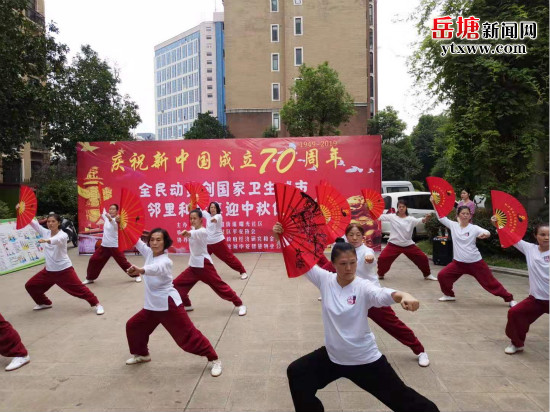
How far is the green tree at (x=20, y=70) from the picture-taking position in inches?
419

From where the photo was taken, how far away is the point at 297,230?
3.10 metres

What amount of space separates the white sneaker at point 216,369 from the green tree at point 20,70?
9.74 metres

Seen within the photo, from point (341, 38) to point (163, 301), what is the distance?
36.4 metres

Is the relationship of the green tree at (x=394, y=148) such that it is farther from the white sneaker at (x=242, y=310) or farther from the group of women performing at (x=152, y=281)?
the white sneaker at (x=242, y=310)

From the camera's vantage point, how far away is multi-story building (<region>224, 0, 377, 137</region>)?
36.5 meters

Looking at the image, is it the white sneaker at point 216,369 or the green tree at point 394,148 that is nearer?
the white sneaker at point 216,369

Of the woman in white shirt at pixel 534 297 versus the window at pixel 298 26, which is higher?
the window at pixel 298 26

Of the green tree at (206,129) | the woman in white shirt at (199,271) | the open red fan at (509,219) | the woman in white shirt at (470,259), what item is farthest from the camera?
the green tree at (206,129)

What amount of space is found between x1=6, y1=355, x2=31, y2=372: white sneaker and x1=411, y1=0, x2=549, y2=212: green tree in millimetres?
8691

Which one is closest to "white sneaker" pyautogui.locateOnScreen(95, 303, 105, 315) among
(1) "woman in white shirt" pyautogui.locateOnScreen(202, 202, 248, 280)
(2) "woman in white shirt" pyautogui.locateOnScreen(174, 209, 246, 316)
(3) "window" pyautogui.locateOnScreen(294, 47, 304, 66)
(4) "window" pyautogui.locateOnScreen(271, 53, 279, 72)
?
(2) "woman in white shirt" pyautogui.locateOnScreen(174, 209, 246, 316)

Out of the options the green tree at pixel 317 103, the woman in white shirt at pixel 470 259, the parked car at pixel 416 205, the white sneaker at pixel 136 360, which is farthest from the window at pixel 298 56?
the white sneaker at pixel 136 360

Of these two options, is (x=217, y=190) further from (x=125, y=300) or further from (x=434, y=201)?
(x=434, y=201)

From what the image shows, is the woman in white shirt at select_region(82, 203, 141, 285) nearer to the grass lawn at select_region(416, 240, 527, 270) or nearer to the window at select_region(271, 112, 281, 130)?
the grass lawn at select_region(416, 240, 527, 270)

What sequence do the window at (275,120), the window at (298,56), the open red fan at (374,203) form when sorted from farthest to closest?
the window at (275,120) < the window at (298,56) < the open red fan at (374,203)
